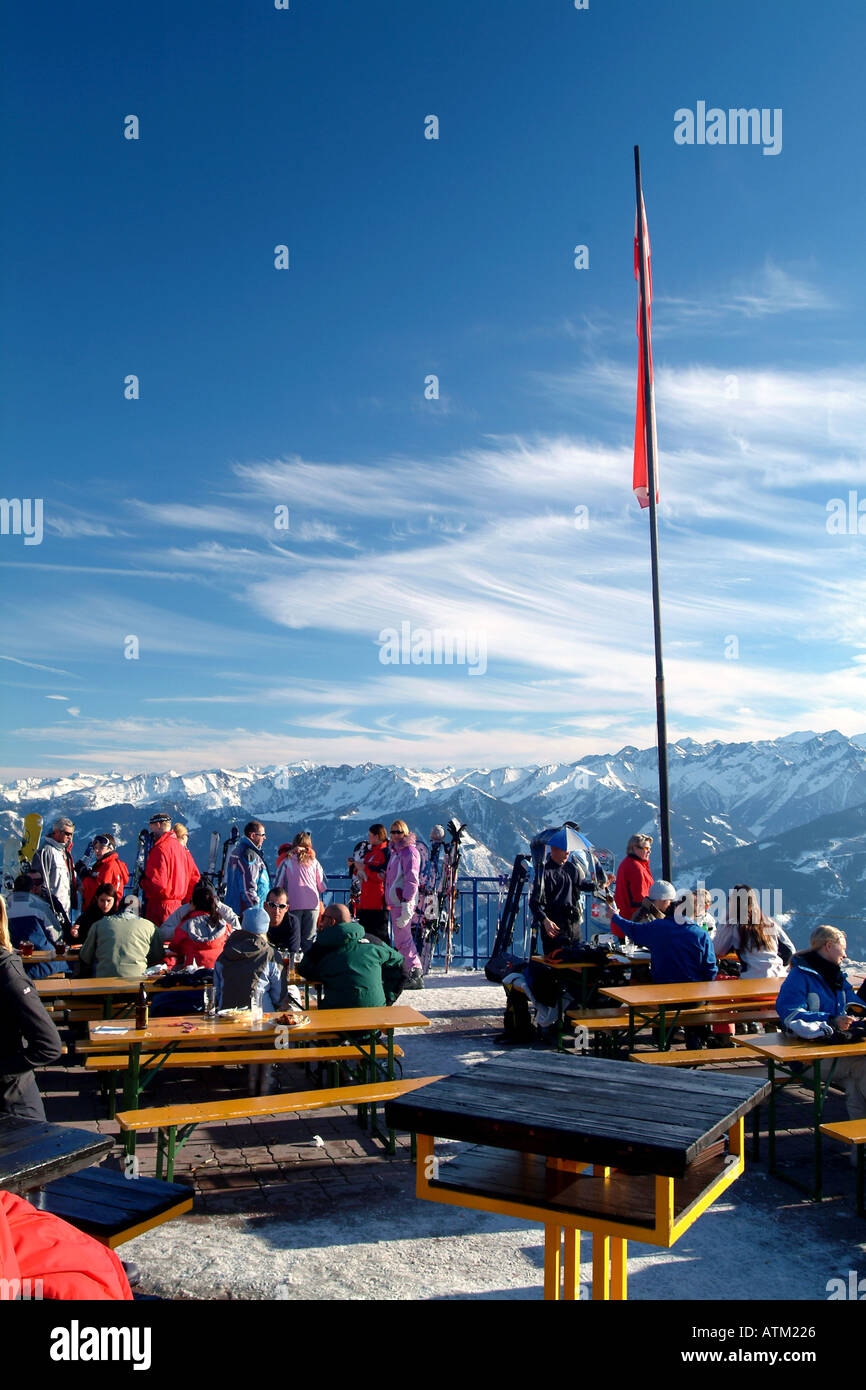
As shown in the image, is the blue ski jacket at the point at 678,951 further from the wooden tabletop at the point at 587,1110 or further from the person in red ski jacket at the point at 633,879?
the wooden tabletop at the point at 587,1110

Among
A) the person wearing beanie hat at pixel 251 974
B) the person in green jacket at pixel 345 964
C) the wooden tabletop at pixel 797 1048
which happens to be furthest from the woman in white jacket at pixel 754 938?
the person wearing beanie hat at pixel 251 974

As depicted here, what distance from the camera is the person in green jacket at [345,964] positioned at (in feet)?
23.4

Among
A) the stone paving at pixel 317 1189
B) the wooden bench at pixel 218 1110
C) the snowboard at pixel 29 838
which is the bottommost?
the stone paving at pixel 317 1189

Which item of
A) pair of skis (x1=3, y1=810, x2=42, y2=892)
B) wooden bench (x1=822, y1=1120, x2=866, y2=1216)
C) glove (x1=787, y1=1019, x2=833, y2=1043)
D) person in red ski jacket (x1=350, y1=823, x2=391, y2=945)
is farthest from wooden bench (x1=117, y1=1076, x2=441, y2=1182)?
pair of skis (x1=3, y1=810, x2=42, y2=892)

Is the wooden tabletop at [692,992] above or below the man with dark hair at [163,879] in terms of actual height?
below

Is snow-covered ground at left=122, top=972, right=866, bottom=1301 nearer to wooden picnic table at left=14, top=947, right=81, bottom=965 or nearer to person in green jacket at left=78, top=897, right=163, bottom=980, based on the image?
person in green jacket at left=78, top=897, right=163, bottom=980

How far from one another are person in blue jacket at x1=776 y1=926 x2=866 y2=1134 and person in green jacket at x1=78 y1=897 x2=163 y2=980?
5.08m

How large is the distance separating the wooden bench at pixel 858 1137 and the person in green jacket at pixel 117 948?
17.7 ft

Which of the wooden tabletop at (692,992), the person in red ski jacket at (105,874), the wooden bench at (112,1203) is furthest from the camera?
the person in red ski jacket at (105,874)

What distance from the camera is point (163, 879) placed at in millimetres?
10344

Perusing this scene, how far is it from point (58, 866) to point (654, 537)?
8168 mm

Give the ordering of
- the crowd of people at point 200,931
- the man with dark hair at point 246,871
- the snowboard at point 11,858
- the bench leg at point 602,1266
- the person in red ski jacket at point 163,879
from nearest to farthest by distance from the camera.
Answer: the bench leg at point 602,1266
the crowd of people at point 200,931
the person in red ski jacket at point 163,879
the man with dark hair at point 246,871
the snowboard at point 11,858

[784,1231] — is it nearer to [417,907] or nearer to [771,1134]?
[771,1134]
